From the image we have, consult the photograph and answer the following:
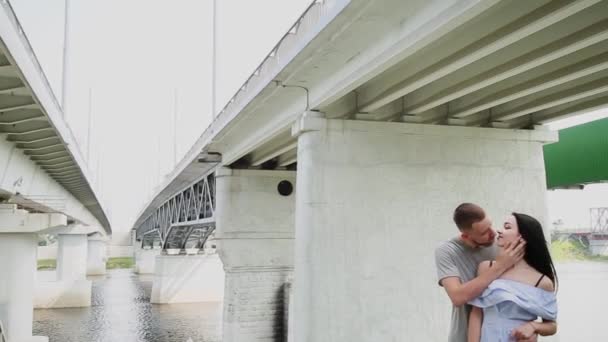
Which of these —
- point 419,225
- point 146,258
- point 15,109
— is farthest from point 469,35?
point 146,258

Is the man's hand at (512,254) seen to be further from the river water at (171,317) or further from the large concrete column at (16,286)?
the large concrete column at (16,286)

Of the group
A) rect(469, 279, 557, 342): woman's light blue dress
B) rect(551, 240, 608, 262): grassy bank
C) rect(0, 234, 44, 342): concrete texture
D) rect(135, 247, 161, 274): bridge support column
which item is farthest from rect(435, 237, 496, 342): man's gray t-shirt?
rect(135, 247, 161, 274): bridge support column

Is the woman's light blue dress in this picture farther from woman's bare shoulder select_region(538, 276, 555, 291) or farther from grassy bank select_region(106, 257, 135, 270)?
grassy bank select_region(106, 257, 135, 270)

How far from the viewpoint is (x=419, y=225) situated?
998 centimetres

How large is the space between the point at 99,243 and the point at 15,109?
250 feet

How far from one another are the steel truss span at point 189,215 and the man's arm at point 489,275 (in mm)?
21640

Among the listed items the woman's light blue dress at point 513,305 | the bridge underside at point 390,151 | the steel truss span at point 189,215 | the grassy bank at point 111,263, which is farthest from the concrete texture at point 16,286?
the grassy bank at point 111,263

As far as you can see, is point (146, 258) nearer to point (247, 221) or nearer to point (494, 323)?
point (247, 221)

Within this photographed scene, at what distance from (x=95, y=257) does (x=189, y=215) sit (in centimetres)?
5228

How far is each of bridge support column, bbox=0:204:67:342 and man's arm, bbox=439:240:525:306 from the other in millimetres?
21783

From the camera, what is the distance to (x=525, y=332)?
10.9ft

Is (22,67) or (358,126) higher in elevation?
(22,67)

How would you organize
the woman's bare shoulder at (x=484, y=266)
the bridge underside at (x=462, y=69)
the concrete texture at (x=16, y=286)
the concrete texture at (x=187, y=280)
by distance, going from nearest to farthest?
the woman's bare shoulder at (x=484, y=266) → the bridge underside at (x=462, y=69) → the concrete texture at (x=16, y=286) → the concrete texture at (x=187, y=280)

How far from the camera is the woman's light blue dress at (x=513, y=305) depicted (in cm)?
337
